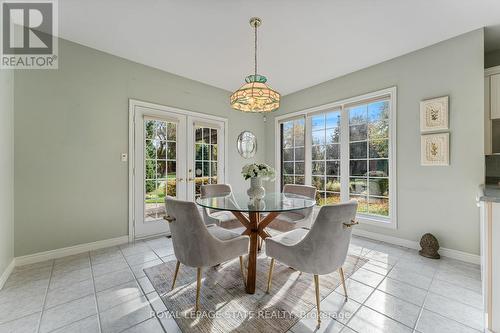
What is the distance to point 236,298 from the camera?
5.71ft

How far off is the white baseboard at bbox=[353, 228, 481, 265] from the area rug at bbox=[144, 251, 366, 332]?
43.5 inches

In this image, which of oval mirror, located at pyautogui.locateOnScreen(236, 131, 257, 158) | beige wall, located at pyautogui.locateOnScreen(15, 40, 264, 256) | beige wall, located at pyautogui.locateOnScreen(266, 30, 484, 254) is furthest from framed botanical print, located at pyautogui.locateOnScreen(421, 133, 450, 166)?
beige wall, located at pyautogui.locateOnScreen(15, 40, 264, 256)

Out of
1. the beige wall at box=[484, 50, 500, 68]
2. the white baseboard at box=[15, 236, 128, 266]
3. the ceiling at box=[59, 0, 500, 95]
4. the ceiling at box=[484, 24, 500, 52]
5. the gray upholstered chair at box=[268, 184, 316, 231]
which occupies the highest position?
the ceiling at box=[59, 0, 500, 95]

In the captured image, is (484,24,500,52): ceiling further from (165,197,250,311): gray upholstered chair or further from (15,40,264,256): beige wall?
(15,40,264,256): beige wall

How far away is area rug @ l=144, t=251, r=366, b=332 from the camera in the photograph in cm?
146

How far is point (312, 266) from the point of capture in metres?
1.50

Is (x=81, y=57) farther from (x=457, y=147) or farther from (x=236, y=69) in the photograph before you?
(x=457, y=147)

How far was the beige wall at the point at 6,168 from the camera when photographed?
6.46ft

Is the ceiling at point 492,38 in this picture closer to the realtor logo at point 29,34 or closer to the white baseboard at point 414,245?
the white baseboard at point 414,245

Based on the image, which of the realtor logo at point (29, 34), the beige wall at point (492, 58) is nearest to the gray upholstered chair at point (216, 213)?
the realtor logo at point (29, 34)

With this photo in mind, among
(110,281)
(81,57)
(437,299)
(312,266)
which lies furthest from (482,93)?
(81,57)

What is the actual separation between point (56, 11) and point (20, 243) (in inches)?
102

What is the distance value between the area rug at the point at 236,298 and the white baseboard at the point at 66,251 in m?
1.07

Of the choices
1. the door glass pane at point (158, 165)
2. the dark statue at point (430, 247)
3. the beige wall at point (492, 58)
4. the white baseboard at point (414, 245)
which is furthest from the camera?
the door glass pane at point (158, 165)
